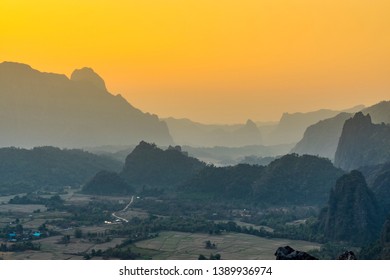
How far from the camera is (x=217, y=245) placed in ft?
302

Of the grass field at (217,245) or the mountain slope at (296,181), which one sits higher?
the mountain slope at (296,181)

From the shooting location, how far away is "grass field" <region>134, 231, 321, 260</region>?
272 feet

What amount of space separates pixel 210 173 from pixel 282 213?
1984 inches

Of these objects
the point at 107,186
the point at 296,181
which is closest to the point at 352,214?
the point at 296,181

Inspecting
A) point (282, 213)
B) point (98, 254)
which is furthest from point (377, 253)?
point (282, 213)

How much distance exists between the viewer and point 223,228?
110 meters

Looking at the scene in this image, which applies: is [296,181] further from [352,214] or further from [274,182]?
[352,214]

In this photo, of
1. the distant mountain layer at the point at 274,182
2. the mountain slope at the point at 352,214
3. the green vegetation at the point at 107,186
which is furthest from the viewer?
the green vegetation at the point at 107,186

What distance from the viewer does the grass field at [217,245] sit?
272ft

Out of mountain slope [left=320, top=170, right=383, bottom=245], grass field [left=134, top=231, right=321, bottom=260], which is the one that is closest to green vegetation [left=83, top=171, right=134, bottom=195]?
grass field [left=134, top=231, right=321, bottom=260]

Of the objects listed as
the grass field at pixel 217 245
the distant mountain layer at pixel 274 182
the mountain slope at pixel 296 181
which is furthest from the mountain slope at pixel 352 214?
the distant mountain layer at pixel 274 182

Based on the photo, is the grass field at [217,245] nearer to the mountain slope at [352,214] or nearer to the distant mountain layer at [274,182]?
the mountain slope at [352,214]

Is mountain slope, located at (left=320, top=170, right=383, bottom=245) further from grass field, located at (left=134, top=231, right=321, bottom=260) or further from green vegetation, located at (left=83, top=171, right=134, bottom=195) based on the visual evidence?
green vegetation, located at (left=83, top=171, right=134, bottom=195)

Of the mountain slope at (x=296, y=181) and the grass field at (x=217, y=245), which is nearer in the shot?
the grass field at (x=217, y=245)
